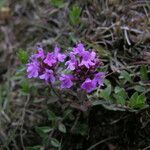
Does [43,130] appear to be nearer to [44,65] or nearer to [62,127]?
[62,127]

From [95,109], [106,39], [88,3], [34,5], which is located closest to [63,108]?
[95,109]

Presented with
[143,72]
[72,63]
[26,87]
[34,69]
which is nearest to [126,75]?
[143,72]

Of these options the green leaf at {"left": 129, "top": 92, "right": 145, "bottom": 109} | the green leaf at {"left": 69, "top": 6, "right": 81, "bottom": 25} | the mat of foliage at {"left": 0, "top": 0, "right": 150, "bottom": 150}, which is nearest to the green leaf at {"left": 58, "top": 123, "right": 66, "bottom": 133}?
the mat of foliage at {"left": 0, "top": 0, "right": 150, "bottom": 150}

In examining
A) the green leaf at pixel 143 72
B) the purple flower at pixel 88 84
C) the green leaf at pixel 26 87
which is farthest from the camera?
the green leaf at pixel 26 87

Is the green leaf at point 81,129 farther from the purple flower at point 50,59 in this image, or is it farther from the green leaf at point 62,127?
the purple flower at point 50,59

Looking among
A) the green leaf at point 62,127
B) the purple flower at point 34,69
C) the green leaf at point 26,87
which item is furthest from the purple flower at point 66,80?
the green leaf at point 26,87

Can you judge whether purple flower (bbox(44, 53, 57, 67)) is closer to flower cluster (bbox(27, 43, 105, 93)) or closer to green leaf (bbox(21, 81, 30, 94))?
flower cluster (bbox(27, 43, 105, 93))

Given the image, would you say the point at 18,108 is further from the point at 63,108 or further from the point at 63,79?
the point at 63,79
